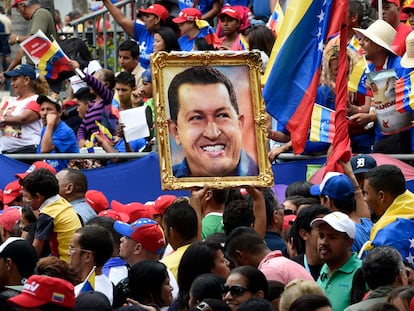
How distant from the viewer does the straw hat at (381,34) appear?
14516 mm

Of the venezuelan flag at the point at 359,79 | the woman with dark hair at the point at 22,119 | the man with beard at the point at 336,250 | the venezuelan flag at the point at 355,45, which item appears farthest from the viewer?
the woman with dark hair at the point at 22,119

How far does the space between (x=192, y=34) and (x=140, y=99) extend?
146 cm

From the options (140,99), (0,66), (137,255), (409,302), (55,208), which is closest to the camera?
(409,302)

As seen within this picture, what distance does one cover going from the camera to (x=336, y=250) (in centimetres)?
1070

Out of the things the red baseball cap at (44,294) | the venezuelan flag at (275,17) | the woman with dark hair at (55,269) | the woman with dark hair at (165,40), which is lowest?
the woman with dark hair at (55,269)

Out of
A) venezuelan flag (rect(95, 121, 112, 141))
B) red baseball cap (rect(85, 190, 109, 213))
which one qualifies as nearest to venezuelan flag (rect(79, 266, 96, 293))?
red baseball cap (rect(85, 190, 109, 213))

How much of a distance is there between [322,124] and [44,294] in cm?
633

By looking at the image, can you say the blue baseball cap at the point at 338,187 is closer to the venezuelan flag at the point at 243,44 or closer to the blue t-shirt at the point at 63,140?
the blue t-shirt at the point at 63,140

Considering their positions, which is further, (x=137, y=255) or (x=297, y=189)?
(x=297, y=189)

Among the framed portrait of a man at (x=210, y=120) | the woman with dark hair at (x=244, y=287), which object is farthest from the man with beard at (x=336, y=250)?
the framed portrait of a man at (x=210, y=120)

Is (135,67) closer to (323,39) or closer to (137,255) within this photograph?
(323,39)

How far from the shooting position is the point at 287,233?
12.4 metres

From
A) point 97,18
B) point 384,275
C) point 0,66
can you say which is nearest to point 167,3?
point 97,18

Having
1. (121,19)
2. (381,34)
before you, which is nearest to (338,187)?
(381,34)
